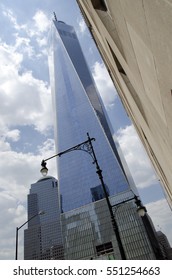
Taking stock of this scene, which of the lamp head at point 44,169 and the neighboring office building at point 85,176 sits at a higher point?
the neighboring office building at point 85,176

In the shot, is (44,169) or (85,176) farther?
(85,176)

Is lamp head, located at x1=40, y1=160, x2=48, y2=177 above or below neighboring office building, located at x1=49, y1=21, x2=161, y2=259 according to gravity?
below

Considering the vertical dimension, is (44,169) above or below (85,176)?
below

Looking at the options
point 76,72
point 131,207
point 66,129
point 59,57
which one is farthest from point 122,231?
point 59,57

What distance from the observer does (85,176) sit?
15100 cm

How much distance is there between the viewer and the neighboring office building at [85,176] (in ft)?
366

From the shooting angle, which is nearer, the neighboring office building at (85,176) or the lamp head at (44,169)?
the lamp head at (44,169)

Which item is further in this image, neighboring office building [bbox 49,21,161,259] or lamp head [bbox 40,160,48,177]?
neighboring office building [bbox 49,21,161,259]

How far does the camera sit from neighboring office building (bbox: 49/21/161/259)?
366 ft

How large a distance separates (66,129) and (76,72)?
1663 inches
